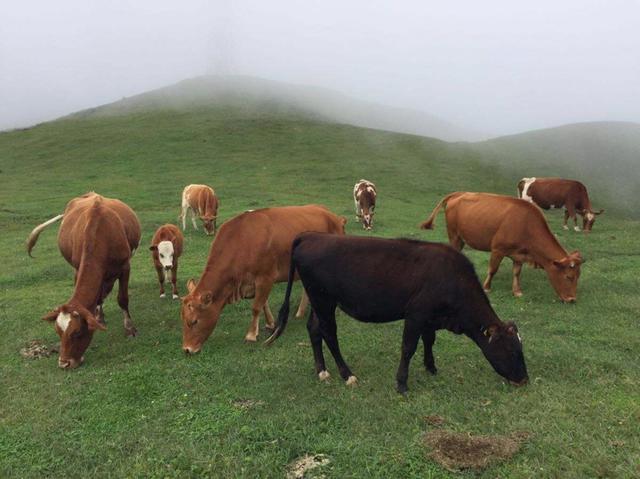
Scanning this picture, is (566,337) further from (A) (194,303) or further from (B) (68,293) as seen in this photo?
(B) (68,293)

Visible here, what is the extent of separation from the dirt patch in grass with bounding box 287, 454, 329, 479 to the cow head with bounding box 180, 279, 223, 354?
350 centimetres

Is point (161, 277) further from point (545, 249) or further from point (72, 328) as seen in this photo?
point (545, 249)

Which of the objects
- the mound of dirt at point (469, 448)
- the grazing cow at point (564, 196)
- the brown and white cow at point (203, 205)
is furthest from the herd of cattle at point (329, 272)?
the grazing cow at point (564, 196)

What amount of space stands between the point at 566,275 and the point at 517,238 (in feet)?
3.95

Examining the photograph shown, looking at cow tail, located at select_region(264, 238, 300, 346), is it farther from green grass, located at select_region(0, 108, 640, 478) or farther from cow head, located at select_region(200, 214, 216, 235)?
cow head, located at select_region(200, 214, 216, 235)

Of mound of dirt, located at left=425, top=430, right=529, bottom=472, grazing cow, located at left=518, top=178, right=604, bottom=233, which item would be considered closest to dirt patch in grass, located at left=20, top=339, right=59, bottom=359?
mound of dirt, located at left=425, top=430, right=529, bottom=472

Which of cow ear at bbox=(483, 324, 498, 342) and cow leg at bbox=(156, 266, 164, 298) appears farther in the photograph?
cow leg at bbox=(156, 266, 164, 298)

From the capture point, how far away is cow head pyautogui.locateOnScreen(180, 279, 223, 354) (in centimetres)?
781

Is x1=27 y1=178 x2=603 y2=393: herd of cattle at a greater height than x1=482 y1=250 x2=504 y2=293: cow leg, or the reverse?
x1=27 y1=178 x2=603 y2=393: herd of cattle

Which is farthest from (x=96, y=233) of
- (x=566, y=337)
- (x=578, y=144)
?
(x=578, y=144)

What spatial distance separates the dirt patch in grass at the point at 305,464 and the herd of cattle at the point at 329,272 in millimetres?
1761

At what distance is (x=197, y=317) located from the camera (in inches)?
310

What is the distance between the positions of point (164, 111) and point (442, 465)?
60746 mm

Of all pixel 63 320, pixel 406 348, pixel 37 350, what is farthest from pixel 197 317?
pixel 406 348
